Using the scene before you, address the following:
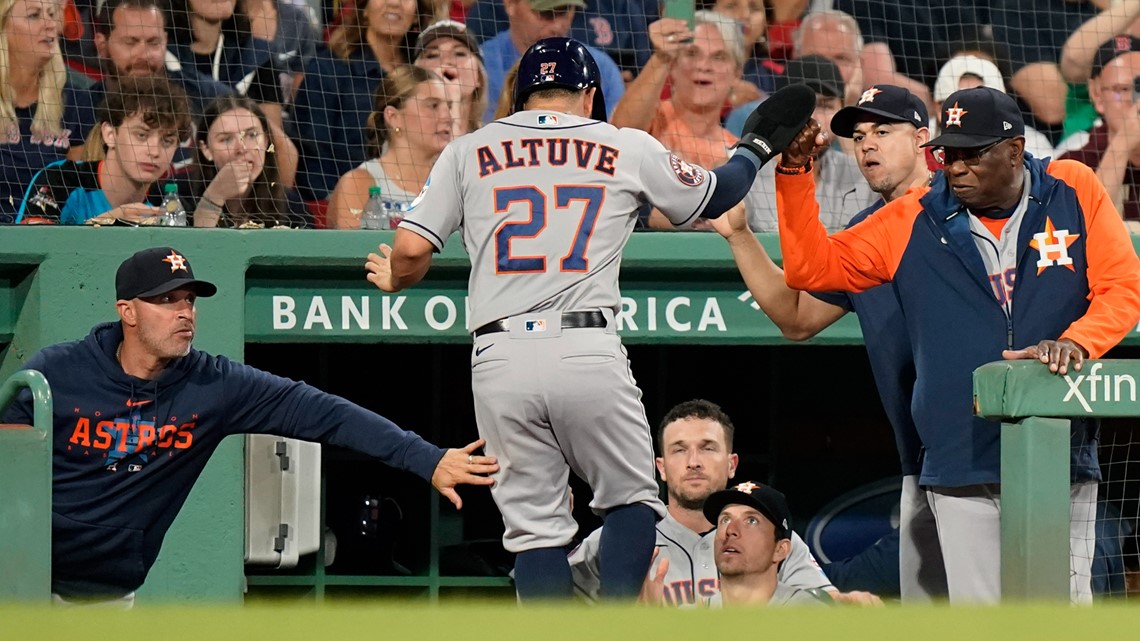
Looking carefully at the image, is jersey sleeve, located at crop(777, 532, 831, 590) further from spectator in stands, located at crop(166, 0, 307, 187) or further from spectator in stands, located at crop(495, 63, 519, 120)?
spectator in stands, located at crop(166, 0, 307, 187)

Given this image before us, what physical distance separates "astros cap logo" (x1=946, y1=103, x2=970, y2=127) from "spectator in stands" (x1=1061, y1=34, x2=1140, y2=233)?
9.84ft

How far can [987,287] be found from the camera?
4.57m

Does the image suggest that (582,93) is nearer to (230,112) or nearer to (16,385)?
(16,385)

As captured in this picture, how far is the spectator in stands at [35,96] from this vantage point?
6.76m

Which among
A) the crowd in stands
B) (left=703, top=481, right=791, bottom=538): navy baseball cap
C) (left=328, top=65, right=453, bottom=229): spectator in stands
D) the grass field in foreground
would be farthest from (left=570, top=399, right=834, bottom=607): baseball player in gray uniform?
the grass field in foreground

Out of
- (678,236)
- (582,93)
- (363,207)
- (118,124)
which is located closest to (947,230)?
(582,93)

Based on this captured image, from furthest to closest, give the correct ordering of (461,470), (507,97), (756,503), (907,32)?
(907,32) → (507,97) → (756,503) → (461,470)

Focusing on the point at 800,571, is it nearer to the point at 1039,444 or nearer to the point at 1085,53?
the point at 1039,444

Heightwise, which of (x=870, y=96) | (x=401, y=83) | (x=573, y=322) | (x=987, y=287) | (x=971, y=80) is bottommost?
(x=573, y=322)

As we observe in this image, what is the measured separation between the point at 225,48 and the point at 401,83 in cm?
87

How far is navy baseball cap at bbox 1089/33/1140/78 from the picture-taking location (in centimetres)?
776

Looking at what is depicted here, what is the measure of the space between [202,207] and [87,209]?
467 millimetres

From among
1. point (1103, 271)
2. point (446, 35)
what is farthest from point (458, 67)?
point (1103, 271)

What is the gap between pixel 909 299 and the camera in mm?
4707
